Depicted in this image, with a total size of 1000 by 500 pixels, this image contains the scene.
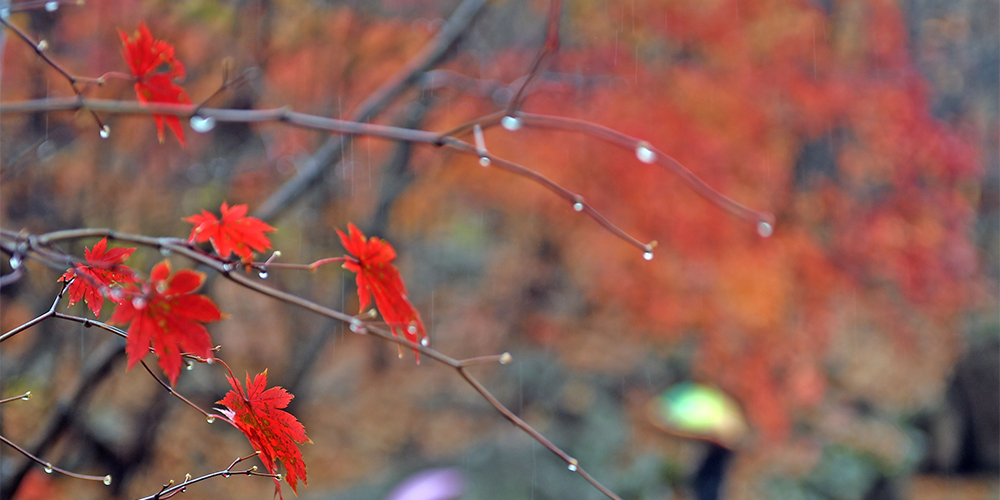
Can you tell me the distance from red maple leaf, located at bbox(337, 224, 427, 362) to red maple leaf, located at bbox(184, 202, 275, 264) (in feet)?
0.37

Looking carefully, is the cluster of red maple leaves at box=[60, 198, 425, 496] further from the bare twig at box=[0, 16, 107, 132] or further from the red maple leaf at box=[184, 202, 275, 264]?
the bare twig at box=[0, 16, 107, 132]

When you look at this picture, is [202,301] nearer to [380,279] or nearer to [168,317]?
[168,317]

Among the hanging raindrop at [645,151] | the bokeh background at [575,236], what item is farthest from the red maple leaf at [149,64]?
the bokeh background at [575,236]

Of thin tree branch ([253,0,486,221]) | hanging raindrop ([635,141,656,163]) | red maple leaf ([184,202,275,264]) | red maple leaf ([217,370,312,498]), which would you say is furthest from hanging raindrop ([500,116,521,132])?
thin tree branch ([253,0,486,221])

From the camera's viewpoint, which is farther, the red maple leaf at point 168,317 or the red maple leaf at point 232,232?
the red maple leaf at point 232,232

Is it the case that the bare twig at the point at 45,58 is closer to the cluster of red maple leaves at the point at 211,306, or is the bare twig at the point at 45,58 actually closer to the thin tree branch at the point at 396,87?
the cluster of red maple leaves at the point at 211,306

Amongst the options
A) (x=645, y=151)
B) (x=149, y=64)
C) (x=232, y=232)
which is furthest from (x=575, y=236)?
(x=232, y=232)

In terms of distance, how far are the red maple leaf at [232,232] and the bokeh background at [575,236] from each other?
113cm

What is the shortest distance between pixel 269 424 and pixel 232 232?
258 millimetres

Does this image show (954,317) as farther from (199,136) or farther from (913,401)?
(199,136)

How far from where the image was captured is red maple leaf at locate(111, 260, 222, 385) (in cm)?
60

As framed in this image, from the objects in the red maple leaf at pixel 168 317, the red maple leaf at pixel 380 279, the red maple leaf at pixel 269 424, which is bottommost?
the red maple leaf at pixel 269 424

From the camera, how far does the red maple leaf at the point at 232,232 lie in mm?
790

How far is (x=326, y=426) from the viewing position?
19.8ft
